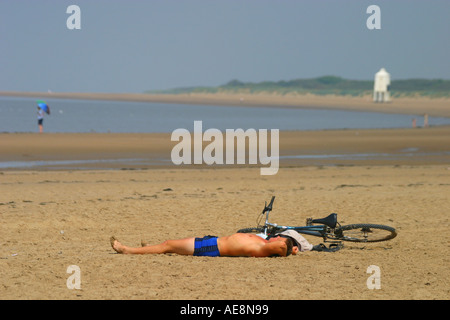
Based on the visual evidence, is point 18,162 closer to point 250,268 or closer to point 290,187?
point 290,187

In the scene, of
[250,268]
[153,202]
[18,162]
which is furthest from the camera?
[18,162]

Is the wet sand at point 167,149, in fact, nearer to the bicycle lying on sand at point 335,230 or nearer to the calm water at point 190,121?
the calm water at point 190,121

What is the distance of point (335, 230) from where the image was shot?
9.27 meters

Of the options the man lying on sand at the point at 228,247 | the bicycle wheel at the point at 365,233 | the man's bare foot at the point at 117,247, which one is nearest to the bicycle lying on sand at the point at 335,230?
the bicycle wheel at the point at 365,233

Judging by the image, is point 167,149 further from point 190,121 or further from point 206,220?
point 190,121

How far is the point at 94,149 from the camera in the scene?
27.3 meters

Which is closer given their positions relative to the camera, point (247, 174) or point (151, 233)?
point (151, 233)

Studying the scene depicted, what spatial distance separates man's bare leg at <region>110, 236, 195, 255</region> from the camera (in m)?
8.68

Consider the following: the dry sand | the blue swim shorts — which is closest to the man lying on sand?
the blue swim shorts

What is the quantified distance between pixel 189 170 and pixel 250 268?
12.1 meters

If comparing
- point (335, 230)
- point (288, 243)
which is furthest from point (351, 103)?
point (288, 243)

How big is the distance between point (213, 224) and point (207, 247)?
2.30m

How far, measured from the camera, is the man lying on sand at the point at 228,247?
8602mm
